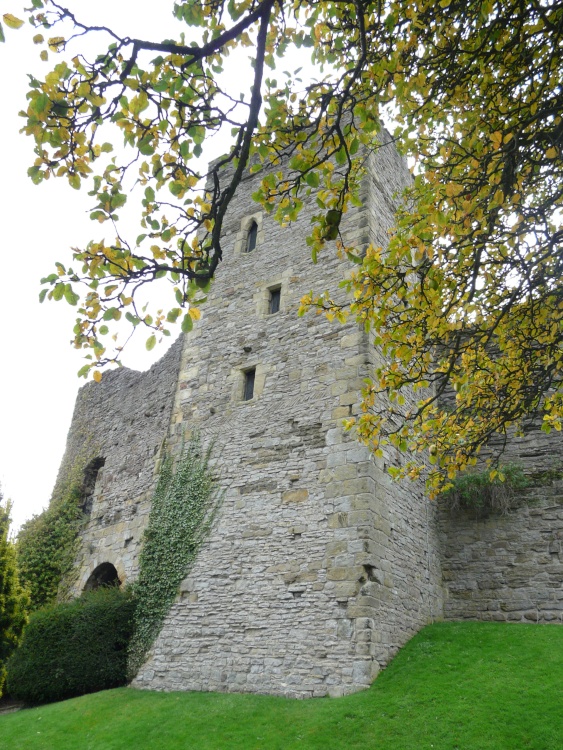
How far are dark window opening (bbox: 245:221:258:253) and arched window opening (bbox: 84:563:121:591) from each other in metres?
7.06

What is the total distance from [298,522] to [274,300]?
174 inches

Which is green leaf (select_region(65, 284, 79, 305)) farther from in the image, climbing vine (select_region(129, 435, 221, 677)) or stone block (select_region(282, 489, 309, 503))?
climbing vine (select_region(129, 435, 221, 677))

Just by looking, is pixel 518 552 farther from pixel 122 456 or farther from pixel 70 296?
pixel 70 296

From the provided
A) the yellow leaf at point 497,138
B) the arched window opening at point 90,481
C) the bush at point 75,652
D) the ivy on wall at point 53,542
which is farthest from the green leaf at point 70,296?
the arched window opening at point 90,481

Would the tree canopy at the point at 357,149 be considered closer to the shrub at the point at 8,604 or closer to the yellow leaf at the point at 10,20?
the yellow leaf at the point at 10,20

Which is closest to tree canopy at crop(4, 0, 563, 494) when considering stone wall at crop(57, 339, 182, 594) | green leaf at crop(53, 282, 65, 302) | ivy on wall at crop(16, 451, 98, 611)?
green leaf at crop(53, 282, 65, 302)

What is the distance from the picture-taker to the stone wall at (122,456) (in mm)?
12344

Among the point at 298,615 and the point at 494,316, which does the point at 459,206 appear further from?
the point at 298,615

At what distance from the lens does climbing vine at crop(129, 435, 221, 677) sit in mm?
10195

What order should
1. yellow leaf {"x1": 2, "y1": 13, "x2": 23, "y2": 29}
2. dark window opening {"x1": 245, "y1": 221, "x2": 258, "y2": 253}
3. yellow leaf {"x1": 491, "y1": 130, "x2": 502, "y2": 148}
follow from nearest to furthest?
yellow leaf {"x1": 2, "y1": 13, "x2": 23, "y2": 29}
yellow leaf {"x1": 491, "y1": 130, "x2": 502, "y2": 148}
dark window opening {"x1": 245, "y1": 221, "x2": 258, "y2": 253}

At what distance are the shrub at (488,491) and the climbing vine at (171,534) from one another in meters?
4.19

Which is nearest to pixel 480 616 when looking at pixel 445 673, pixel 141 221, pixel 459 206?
pixel 445 673

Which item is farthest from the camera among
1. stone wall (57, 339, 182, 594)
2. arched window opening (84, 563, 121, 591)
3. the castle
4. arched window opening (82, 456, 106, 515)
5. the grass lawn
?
arched window opening (82, 456, 106, 515)

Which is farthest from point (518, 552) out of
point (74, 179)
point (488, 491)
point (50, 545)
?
point (50, 545)
